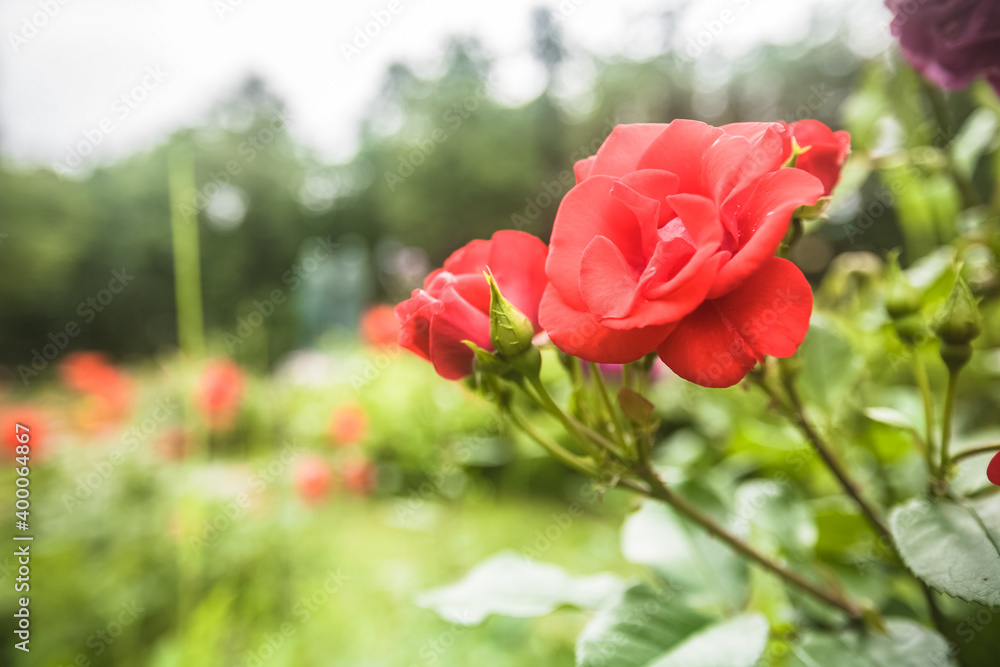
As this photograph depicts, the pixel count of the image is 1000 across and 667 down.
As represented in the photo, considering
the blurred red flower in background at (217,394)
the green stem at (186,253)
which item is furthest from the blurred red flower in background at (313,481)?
the green stem at (186,253)

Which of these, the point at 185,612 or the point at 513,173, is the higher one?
the point at 513,173

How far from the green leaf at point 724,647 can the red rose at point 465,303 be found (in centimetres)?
16

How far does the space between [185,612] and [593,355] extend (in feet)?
3.20

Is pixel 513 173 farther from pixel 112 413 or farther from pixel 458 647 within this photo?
pixel 458 647

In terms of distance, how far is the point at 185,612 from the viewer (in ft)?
2.79

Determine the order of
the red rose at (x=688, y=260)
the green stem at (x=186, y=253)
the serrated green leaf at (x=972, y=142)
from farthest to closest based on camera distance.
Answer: the green stem at (x=186, y=253) → the serrated green leaf at (x=972, y=142) → the red rose at (x=688, y=260)

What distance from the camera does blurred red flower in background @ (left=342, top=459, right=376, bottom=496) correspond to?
1.04 metres

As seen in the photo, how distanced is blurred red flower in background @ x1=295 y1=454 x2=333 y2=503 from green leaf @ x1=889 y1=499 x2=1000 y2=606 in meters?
0.91

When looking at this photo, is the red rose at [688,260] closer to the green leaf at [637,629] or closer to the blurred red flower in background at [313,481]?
the green leaf at [637,629]

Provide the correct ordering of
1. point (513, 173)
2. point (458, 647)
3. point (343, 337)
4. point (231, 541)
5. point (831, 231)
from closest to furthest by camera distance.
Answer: point (458, 647), point (831, 231), point (231, 541), point (343, 337), point (513, 173)

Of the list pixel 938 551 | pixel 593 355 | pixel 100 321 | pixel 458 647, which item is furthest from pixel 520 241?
pixel 100 321

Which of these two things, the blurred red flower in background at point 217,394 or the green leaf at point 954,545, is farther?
the blurred red flower in background at point 217,394

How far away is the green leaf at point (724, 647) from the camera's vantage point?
0.22 meters

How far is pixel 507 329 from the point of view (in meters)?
0.20
